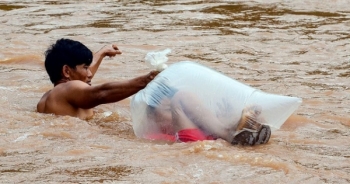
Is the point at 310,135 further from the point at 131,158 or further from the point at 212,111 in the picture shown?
the point at 131,158

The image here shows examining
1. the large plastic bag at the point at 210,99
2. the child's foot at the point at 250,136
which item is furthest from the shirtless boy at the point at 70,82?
the child's foot at the point at 250,136

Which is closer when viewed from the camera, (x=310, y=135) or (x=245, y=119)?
(x=245, y=119)

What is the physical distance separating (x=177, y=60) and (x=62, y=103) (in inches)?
111

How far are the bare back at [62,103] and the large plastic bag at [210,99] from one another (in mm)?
607

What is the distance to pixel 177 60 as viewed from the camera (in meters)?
8.12

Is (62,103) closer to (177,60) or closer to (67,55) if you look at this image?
(67,55)

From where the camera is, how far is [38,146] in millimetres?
4852

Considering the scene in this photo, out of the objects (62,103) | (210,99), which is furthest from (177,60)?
(210,99)

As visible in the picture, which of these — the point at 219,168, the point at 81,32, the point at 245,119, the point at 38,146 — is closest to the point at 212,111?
the point at 245,119

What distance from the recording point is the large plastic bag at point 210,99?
4.71m

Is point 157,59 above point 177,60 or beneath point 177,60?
above

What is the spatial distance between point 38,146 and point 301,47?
448 centimetres

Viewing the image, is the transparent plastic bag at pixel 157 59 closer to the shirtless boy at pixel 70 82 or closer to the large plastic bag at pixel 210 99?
the large plastic bag at pixel 210 99

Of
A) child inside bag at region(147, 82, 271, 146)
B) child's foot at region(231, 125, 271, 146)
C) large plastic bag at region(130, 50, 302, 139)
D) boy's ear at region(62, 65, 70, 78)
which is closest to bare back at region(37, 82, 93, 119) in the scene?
boy's ear at region(62, 65, 70, 78)
